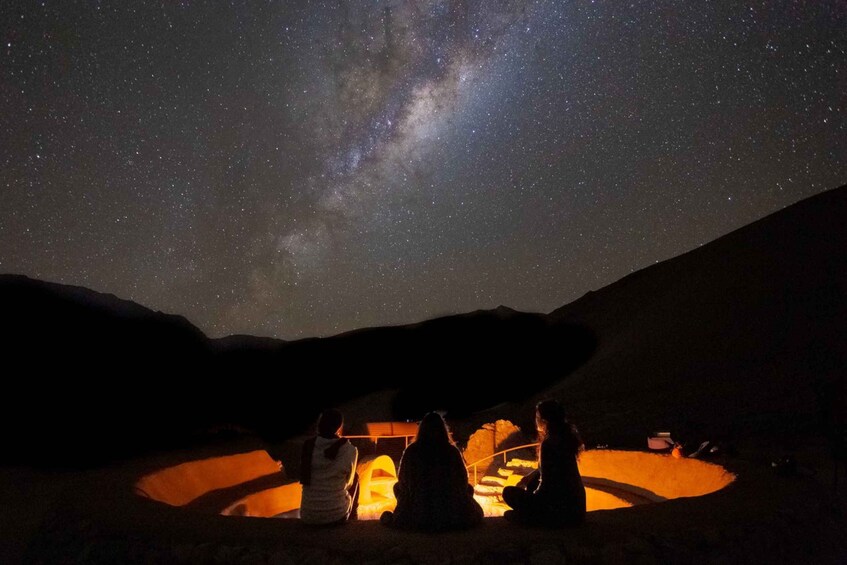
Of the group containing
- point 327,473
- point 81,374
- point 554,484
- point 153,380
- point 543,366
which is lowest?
point 554,484

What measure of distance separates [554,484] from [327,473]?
1923 mm

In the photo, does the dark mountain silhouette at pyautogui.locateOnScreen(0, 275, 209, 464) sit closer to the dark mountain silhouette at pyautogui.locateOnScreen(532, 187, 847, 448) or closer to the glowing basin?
the glowing basin

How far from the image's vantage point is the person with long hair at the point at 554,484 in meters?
4.79

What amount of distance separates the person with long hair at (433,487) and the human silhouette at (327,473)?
44 centimetres

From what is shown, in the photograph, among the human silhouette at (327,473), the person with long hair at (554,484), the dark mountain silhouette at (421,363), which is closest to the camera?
the person with long hair at (554,484)

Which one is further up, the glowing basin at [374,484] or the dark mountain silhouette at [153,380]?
the dark mountain silhouette at [153,380]

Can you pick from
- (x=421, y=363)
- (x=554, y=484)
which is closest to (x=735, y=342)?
(x=554, y=484)

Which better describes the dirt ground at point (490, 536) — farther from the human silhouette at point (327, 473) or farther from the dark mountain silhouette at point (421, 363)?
the dark mountain silhouette at point (421, 363)

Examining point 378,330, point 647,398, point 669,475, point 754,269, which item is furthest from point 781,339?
point 378,330

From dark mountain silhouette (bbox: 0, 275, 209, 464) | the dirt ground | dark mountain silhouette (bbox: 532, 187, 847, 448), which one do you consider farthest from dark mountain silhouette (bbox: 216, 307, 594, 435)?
the dirt ground

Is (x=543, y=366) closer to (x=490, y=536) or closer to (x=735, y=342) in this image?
(x=735, y=342)

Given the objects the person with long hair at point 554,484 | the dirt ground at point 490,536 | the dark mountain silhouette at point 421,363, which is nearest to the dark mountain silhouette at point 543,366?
the dark mountain silhouette at point 421,363

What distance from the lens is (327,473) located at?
518 cm

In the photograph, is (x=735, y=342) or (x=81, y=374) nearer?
(x=81, y=374)
